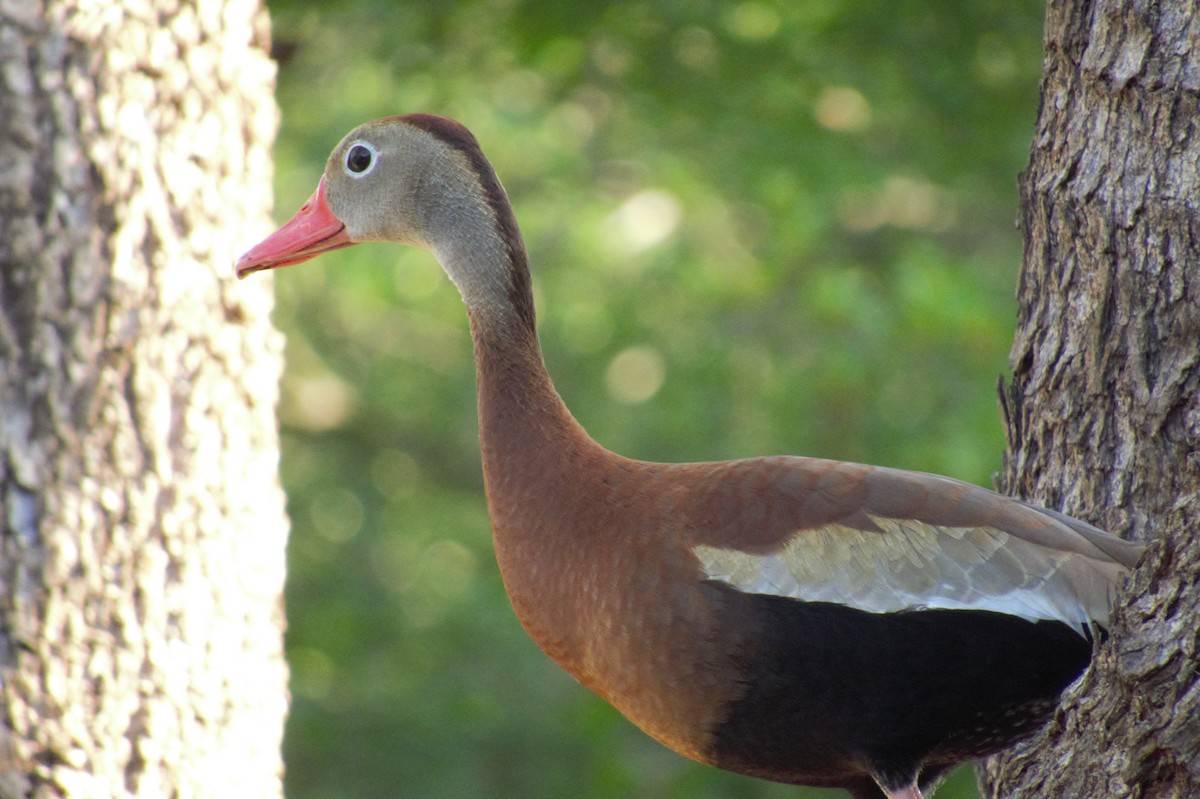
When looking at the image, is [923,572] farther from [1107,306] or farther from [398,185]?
[398,185]

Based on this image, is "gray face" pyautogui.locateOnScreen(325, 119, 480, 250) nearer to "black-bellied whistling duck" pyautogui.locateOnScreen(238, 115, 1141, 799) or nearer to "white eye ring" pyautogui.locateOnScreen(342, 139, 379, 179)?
"white eye ring" pyautogui.locateOnScreen(342, 139, 379, 179)

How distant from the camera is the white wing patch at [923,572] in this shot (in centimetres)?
267

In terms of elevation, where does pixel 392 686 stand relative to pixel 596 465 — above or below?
below

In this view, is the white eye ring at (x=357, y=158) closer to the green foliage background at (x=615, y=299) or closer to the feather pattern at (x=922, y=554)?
the feather pattern at (x=922, y=554)

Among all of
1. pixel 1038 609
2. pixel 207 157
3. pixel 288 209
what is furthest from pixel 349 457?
pixel 1038 609

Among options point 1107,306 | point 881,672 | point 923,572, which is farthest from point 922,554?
point 1107,306

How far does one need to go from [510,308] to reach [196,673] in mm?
→ 1129

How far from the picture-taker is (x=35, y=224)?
11.0 feet

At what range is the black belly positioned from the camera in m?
2.70

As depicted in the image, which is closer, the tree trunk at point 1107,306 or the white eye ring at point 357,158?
the tree trunk at point 1107,306

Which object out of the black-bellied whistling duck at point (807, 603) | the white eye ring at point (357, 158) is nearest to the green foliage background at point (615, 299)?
the white eye ring at point (357, 158)

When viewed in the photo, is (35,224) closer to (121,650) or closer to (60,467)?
(60,467)

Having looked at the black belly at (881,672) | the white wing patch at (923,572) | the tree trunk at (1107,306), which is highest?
the tree trunk at (1107,306)

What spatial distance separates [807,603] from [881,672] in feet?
0.61
